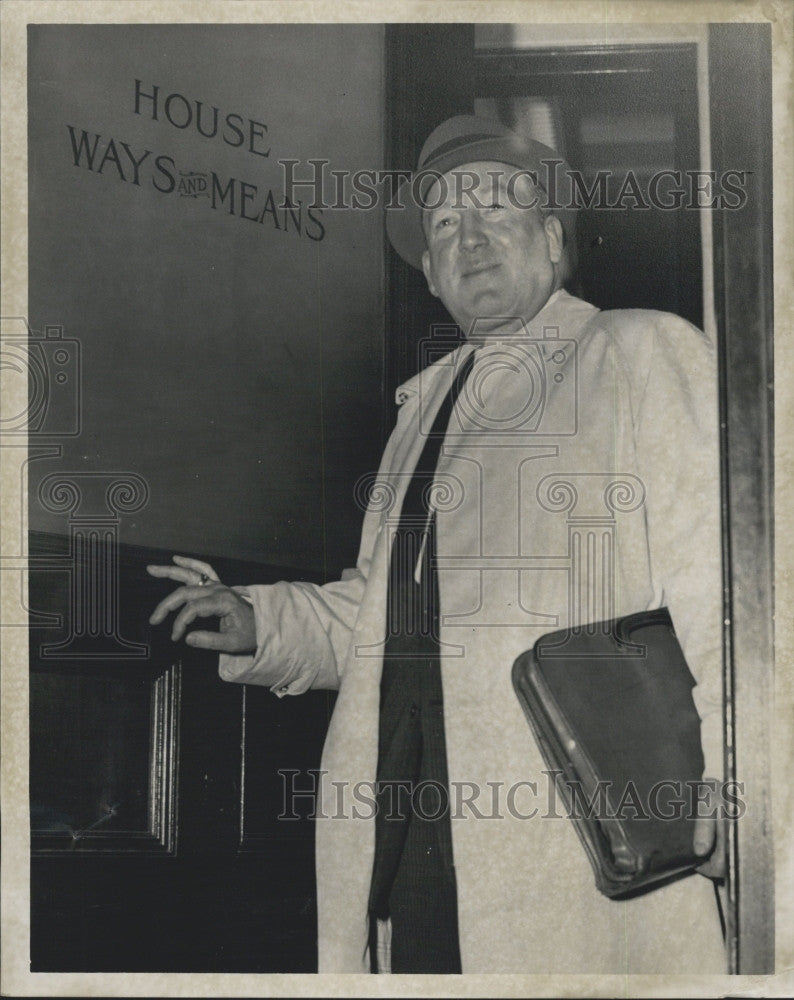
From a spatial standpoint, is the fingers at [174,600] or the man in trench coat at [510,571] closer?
the man in trench coat at [510,571]

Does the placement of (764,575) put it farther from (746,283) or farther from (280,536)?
(280,536)

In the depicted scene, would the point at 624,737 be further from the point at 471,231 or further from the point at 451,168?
the point at 451,168

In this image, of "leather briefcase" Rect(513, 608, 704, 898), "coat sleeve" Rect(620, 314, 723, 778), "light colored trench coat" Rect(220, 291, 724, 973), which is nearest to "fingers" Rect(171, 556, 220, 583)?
"light colored trench coat" Rect(220, 291, 724, 973)

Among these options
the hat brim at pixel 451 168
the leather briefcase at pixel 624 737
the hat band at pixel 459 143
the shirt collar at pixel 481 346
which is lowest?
the leather briefcase at pixel 624 737

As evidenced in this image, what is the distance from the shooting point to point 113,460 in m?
3.40

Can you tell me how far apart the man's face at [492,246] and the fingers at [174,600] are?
865mm

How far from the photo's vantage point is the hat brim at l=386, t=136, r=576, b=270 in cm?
338

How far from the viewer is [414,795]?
10.7 feet

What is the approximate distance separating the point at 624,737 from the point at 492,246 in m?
1.15

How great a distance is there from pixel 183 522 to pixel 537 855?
110 cm

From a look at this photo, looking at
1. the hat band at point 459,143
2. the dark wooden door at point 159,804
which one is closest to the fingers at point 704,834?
the dark wooden door at point 159,804

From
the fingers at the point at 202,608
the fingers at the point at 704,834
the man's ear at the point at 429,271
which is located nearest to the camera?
the fingers at the point at 704,834

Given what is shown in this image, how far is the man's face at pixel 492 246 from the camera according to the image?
336cm

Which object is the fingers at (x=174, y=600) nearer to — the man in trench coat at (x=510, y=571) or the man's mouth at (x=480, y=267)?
the man in trench coat at (x=510, y=571)
